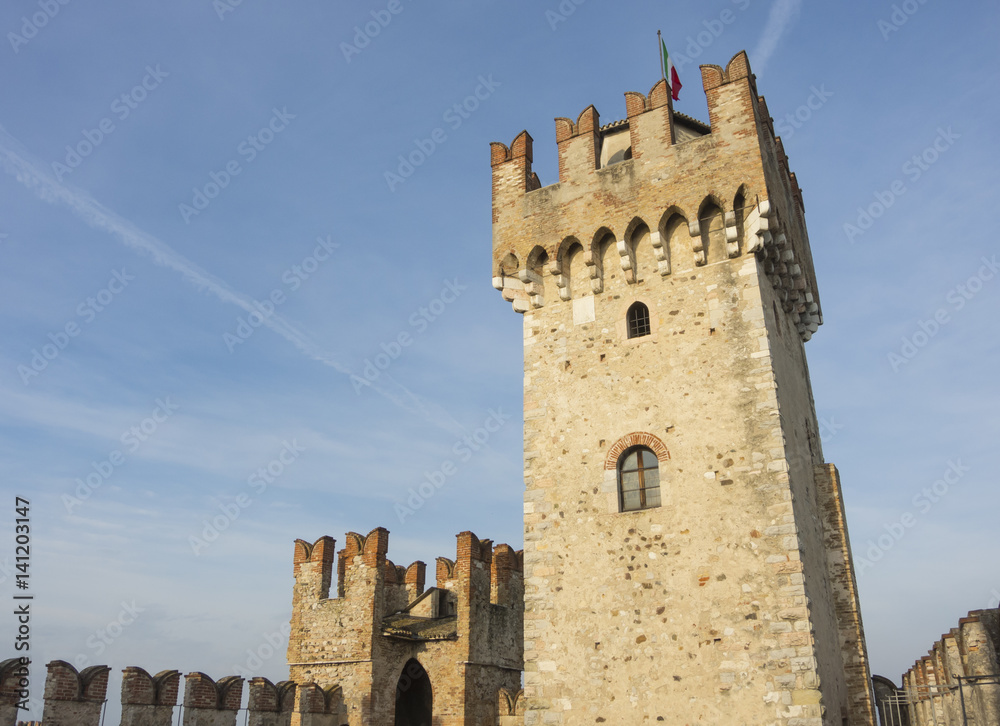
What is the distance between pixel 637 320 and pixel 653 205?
2.09 metres

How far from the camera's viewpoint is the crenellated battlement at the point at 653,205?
1376cm

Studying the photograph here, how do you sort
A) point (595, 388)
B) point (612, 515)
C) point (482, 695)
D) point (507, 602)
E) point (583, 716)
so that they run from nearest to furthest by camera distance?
point (583, 716)
point (612, 515)
point (595, 388)
point (482, 695)
point (507, 602)

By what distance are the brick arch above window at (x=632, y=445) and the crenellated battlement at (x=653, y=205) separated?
291 cm

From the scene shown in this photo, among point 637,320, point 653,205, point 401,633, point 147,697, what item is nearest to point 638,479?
point 637,320

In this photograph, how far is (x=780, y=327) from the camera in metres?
14.5

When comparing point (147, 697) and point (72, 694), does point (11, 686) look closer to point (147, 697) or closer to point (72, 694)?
point (72, 694)

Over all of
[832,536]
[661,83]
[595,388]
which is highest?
[661,83]

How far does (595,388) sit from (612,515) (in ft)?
7.38

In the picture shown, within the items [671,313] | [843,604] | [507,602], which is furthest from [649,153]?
[507,602]

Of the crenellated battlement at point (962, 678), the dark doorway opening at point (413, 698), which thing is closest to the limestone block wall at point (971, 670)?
the crenellated battlement at point (962, 678)

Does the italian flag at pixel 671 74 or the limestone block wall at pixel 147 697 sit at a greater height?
the italian flag at pixel 671 74

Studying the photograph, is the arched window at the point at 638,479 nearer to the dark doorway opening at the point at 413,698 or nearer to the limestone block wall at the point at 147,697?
the limestone block wall at the point at 147,697

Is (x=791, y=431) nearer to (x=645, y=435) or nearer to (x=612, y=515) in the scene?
(x=645, y=435)

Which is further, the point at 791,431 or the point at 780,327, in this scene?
the point at 780,327
